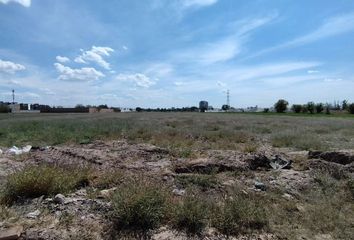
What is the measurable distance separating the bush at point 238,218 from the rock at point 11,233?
2620mm

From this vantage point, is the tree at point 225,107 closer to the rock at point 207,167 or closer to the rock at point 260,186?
the rock at point 207,167

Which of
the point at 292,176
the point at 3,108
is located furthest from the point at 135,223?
the point at 3,108

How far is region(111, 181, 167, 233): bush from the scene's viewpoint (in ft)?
15.2

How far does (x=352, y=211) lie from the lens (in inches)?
219

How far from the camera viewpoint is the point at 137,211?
4664mm

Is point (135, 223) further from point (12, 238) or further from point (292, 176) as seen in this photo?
point (292, 176)

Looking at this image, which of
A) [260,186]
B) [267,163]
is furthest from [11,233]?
[267,163]

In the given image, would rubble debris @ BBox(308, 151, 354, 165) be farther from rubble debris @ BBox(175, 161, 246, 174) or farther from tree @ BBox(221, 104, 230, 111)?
tree @ BBox(221, 104, 230, 111)

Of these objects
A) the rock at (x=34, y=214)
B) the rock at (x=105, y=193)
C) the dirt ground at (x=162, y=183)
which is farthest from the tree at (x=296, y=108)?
the rock at (x=34, y=214)

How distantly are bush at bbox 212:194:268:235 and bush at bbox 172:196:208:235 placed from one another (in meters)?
0.20

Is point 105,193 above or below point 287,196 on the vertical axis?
above

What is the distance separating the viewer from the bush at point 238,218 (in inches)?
184

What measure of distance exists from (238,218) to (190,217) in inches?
28.4

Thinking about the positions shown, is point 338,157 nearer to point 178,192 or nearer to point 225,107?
point 178,192
